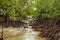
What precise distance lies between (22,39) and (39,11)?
13.7 metres

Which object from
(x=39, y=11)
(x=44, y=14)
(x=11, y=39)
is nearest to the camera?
(x=11, y=39)

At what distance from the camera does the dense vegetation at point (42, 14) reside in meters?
17.9

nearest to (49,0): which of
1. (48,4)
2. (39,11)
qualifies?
(48,4)

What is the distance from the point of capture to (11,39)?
19250mm

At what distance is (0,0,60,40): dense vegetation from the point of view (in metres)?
17.9

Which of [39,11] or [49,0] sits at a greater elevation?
[49,0]

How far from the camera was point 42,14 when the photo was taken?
3075cm

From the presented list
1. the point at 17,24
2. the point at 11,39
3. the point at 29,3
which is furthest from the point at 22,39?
the point at 29,3

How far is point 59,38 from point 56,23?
6.22 meters

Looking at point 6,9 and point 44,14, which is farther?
point 44,14

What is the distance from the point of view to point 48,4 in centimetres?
2584

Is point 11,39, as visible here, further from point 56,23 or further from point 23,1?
point 23,1

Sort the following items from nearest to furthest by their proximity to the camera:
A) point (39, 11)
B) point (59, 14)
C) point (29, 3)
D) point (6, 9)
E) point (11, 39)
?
point (6, 9), point (11, 39), point (59, 14), point (39, 11), point (29, 3)

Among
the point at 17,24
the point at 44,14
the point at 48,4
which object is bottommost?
the point at 17,24
